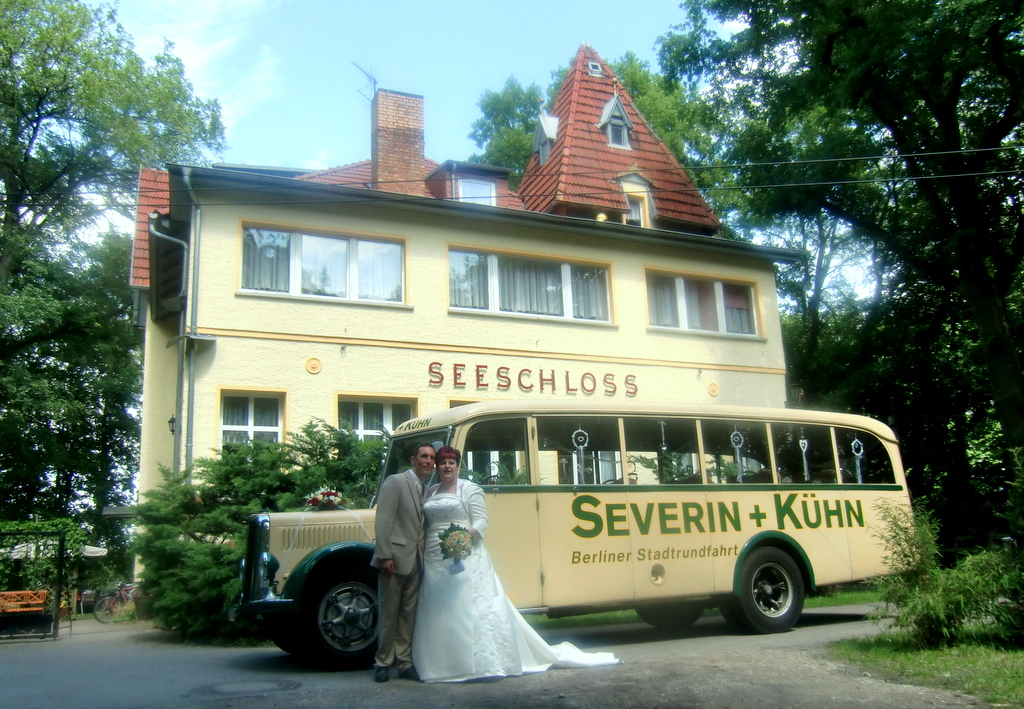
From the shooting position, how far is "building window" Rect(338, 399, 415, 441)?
17312mm

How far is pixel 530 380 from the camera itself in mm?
18797

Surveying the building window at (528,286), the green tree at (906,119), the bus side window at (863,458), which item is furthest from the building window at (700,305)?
the bus side window at (863,458)

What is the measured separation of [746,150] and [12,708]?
70.3ft

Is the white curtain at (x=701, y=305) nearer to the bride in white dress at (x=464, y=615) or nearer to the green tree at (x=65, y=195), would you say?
the bride in white dress at (x=464, y=615)

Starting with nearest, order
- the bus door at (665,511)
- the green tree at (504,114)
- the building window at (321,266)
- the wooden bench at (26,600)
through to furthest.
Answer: the bus door at (665,511) → the wooden bench at (26,600) → the building window at (321,266) → the green tree at (504,114)

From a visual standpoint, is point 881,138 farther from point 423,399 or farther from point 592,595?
point 592,595

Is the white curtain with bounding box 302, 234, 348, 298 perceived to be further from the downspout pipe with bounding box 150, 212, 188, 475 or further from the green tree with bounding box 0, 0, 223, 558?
the green tree with bounding box 0, 0, 223, 558

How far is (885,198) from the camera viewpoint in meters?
27.9

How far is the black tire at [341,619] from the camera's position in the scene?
8.65m

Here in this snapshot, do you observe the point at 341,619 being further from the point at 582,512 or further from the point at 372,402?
the point at 372,402

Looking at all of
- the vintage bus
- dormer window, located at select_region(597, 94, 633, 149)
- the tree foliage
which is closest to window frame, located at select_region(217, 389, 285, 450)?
the tree foliage

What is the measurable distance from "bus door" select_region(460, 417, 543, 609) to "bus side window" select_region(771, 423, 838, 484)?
3517 mm

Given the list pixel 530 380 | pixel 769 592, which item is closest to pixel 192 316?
pixel 530 380

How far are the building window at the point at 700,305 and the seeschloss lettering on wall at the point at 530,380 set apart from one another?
2060 mm
